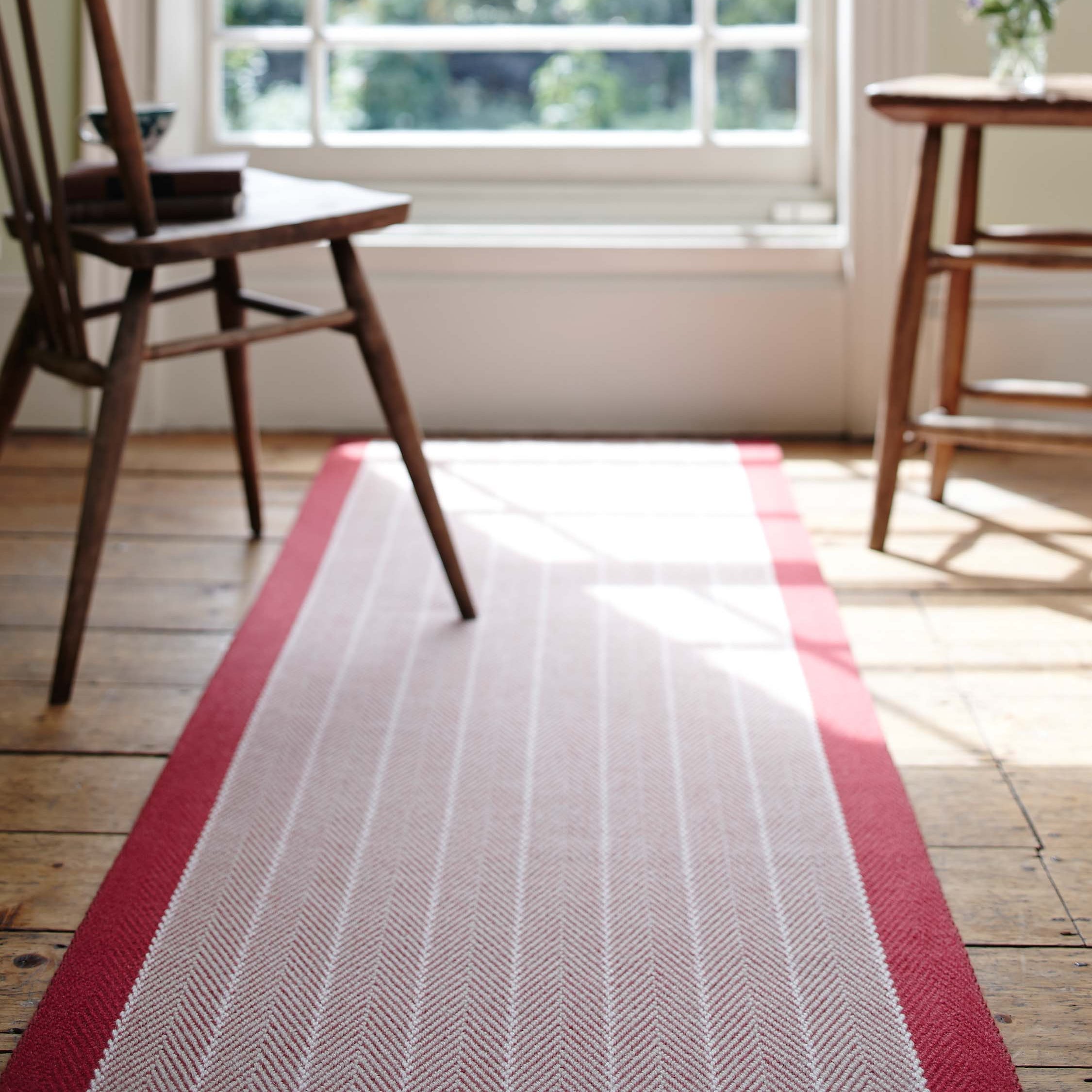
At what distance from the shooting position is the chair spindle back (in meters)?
1.42

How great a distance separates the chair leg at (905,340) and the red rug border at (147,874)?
87 cm

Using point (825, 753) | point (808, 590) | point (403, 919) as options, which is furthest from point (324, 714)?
point (808, 590)

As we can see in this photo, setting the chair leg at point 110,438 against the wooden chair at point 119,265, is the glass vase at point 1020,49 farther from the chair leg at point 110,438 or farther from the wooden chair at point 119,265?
the chair leg at point 110,438

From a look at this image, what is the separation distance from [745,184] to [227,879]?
2.01 m

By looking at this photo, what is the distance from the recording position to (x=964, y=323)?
2.20m

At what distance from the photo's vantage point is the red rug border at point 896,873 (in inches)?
40.2

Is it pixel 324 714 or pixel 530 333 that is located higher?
pixel 530 333

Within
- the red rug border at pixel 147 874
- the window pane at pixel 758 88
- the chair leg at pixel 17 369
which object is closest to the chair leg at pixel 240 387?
the red rug border at pixel 147 874

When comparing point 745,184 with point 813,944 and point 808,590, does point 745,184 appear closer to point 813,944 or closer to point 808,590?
point 808,590

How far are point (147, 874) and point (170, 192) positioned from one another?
2.60 ft

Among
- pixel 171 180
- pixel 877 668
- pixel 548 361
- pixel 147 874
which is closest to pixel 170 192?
pixel 171 180

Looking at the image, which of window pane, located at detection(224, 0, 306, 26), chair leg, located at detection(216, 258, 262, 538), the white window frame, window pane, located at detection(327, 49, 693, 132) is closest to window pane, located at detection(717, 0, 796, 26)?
the white window frame

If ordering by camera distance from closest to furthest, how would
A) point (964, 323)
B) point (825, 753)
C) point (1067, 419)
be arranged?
point (825, 753) → point (964, 323) → point (1067, 419)

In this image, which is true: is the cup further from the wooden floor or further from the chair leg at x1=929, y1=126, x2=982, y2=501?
the chair leg at x1=929, y1=126, x2=982, y2=501
